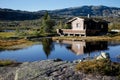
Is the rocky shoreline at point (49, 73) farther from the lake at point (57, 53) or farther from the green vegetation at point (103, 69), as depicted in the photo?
the lake at point (57, 53)

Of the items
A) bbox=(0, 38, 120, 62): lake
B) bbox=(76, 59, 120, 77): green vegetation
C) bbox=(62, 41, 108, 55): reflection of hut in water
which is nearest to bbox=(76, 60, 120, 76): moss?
bbox=(76, 59, 120, 77): green vegetation

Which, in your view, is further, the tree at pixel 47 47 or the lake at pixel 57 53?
the tree at pixel 47 47

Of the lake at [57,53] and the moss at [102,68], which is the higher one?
the moss at [102,68]

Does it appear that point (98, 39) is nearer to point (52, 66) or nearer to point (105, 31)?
point (105, 31)

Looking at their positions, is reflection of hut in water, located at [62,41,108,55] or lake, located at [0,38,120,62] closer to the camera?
lake, located at [0,38,120,62]

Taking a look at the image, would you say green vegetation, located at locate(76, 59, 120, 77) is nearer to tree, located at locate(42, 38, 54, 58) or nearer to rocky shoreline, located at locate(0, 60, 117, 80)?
rocky shoreline, located at locate(0, 60, 117, 80)

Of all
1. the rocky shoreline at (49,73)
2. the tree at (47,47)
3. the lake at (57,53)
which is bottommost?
the tree at (47,47)

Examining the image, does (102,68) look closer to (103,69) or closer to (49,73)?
(103,69)

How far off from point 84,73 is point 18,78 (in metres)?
5.09

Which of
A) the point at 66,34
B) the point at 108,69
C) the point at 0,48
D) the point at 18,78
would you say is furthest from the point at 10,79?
the point at 66,34

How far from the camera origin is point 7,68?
2344 cm

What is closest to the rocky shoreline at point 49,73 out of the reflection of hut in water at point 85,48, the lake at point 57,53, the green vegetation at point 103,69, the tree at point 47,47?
the green vegetation at point 103,69

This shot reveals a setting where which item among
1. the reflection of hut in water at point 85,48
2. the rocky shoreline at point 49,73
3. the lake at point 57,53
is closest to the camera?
the rocky shoreline at point 49,73

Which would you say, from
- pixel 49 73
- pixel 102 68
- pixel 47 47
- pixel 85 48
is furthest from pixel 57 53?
pixel 102 68
